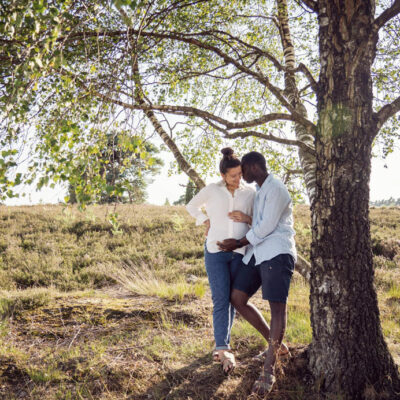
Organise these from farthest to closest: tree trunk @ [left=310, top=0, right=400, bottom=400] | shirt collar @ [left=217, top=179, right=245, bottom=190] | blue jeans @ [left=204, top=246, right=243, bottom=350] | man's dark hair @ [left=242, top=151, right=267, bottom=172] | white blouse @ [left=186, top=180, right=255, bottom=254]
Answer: shirt collar @ [left=217, top=179, right=245, bottom=190]
white blouse @ [left=186, top=180, right=255, bottom=254]
blue jeans @ [left=204, top=246, right=243, bottom=350]
man's dark hair @ [left=242, top=151, right=267, bottom=172]
tree trunk @ [left=310, top=0, right=400, bottom=400]

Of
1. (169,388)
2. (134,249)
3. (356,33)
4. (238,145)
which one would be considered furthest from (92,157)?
(134,249)

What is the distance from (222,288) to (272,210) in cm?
108

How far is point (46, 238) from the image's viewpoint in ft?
44.8

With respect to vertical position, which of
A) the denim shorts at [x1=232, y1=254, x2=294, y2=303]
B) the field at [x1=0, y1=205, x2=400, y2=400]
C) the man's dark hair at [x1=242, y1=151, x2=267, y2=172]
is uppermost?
the man's dark hair at [x1=242, y1=151, x2=267, y2=172]

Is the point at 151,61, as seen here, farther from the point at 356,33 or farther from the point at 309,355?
the point at 309,355

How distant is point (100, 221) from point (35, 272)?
18.4 feet

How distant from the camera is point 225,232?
3.85 metres

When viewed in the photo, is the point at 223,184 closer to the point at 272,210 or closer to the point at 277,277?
the point at 272,210

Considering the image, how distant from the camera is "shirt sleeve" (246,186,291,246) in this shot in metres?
3.30

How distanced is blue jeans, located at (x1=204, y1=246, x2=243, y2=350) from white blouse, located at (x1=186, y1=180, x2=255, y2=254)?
0.11 metres

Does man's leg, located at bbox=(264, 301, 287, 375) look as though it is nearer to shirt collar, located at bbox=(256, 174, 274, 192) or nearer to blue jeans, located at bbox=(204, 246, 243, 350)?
blue jeans, located at bbox=(204, 246, 243, 350)

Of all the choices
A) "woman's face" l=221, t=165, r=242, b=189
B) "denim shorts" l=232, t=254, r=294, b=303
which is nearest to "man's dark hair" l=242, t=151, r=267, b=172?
"woman's face" l=221, t=165, r=242, b=189

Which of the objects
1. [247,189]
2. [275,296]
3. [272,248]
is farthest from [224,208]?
[275,296]

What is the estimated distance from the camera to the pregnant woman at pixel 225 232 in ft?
12.3
